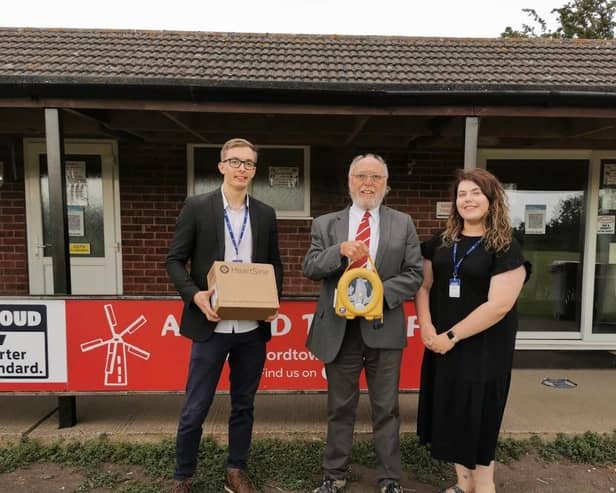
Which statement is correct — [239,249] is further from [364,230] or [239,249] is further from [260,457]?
A: [260,457]

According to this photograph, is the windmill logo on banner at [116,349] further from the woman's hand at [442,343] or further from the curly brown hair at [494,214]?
the curly brown hair at [494,214]

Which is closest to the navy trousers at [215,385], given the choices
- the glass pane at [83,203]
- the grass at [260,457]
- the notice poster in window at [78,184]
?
the grass at [260,457]

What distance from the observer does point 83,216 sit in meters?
5.65

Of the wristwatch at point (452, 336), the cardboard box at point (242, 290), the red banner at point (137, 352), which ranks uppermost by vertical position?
the cardboard box at point (242, 290)

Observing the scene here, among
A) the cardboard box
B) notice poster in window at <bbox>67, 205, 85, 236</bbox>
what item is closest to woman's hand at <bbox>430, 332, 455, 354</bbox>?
the cardboard box

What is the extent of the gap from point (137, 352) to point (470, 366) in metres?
2.31

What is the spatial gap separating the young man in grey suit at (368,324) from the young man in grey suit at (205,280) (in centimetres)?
32

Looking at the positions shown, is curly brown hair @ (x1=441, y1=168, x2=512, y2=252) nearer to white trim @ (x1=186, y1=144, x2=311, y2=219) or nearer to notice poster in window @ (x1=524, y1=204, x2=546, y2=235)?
white trim @ (x1=186, y1=144, x2=311, y2=219)

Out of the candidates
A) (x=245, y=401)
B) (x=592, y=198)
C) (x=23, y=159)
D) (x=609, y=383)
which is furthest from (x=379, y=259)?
(x=23, y=159)

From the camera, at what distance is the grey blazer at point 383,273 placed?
2494mm

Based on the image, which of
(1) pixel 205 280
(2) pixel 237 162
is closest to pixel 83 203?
(1) pixel 205 280

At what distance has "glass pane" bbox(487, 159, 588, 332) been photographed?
553cm

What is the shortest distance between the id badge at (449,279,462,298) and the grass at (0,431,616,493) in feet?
4.24

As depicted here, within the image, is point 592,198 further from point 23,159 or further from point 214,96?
point 23,159
